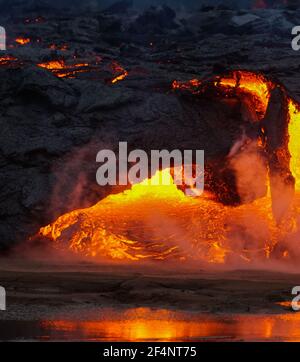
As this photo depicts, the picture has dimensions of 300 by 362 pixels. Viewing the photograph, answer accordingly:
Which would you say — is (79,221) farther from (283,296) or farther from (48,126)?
(283,296)

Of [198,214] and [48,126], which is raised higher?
[48,126]

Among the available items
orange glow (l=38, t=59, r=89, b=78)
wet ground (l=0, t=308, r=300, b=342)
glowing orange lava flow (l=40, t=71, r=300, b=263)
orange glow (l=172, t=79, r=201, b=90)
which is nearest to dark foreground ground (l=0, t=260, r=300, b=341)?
wet ground (l=0, t=308, r=300, b=342)

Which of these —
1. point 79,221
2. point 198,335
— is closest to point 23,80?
point 79,221

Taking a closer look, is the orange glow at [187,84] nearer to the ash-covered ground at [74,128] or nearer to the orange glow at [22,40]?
the ash-covered ground at [74,128]

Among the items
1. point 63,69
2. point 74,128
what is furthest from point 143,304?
point 63,69

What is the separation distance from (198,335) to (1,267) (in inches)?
188

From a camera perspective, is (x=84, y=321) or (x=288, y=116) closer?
(x=84, y=321)

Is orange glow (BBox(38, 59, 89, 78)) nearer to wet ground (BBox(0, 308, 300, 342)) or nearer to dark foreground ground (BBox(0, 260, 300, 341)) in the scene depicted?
dark foreground ground (BBox(0, 260, 300, 341))

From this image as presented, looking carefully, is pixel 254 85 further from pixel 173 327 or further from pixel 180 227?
pixel 173 327

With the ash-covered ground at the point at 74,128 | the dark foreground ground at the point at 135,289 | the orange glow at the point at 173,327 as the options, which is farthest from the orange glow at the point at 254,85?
the orange glow at the point at 173,327

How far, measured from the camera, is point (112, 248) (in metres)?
12.9

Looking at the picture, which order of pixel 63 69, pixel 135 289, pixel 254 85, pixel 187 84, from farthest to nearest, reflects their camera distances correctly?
pixel 63 69, pixel 187 84, pixel 254 85, pixel 135 289

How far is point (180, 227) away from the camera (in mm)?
13367

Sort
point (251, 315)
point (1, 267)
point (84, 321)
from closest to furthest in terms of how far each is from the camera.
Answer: point (84, 321) → point (251, 315) → point (1, 267)
